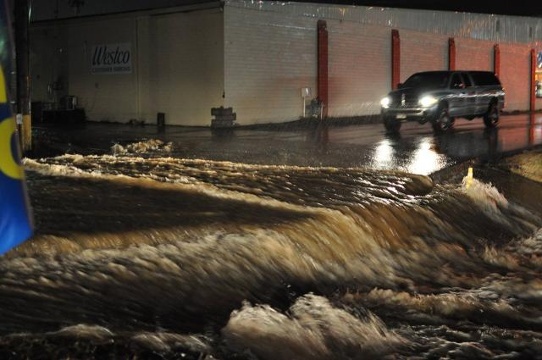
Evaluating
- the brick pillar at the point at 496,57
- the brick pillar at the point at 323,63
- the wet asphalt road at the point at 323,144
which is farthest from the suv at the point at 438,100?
the brick pillar at the point at 496,57

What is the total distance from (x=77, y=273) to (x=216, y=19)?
17.1 m

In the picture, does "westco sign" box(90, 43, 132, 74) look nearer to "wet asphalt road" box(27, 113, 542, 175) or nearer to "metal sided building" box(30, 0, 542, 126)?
"metal sided building" box(30, 0, 542, 126)

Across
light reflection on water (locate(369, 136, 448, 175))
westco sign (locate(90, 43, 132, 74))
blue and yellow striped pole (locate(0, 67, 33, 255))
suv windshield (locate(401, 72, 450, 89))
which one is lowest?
light reflection on water (locate(369, 136, 448, 175))

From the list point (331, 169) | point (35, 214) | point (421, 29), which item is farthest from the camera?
point (421, 29)

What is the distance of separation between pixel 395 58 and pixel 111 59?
38.6ft

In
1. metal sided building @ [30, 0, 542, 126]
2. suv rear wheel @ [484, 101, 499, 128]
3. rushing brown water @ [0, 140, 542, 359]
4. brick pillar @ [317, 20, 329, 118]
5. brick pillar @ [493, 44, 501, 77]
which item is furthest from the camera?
brick pillar @ [493, 44, 501, 77]

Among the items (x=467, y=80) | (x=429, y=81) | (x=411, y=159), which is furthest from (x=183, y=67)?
(x=411, y=159)

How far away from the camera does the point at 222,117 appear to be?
21969 millimetres

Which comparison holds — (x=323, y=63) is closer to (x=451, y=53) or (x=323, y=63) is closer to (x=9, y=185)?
(x=451, y=53)

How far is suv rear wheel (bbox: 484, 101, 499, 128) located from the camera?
859 inches

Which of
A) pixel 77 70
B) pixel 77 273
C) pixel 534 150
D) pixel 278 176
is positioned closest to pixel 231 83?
pixel 77 70

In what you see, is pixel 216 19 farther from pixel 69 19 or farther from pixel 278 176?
pixel 278 176

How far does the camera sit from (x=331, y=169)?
11461 millimetres

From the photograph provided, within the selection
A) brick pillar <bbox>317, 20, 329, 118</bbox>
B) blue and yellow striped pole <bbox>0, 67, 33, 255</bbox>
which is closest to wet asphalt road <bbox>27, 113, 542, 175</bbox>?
brick pillar <bbox>317, 20, 329, 118</bbox>
